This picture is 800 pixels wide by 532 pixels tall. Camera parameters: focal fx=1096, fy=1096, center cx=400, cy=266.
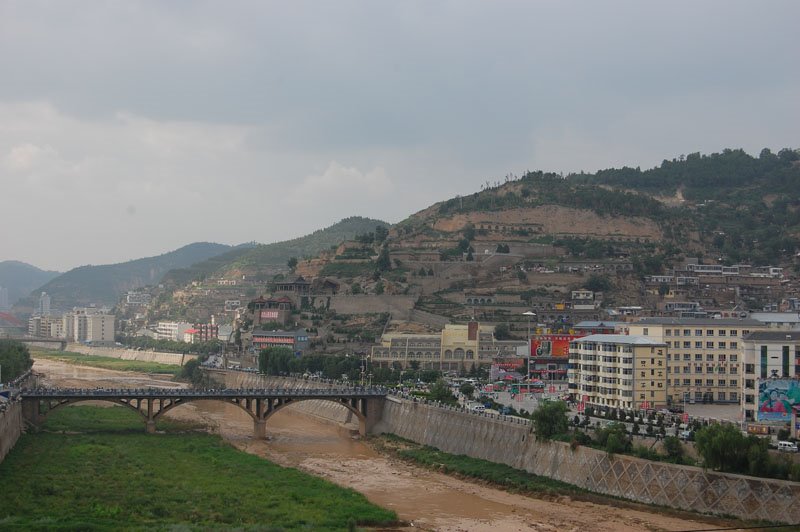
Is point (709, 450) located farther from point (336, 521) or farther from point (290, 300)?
point (290, 300)

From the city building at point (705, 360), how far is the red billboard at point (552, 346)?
915 inches

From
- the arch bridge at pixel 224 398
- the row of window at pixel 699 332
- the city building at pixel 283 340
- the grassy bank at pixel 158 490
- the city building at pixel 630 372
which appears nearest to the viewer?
the grassy bank at pixel 158 490

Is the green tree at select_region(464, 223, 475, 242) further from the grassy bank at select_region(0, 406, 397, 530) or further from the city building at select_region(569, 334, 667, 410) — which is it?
the grassy bank at select_region(0, 406, 397, 530)

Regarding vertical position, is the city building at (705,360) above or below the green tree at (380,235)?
below

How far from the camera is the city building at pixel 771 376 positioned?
5319cm

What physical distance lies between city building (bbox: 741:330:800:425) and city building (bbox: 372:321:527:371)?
1780 inches

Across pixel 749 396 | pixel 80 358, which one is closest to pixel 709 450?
pixel 749 396

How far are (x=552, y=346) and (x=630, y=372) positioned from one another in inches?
1061

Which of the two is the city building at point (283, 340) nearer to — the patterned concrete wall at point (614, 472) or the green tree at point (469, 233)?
the green tree at point (469, 233)

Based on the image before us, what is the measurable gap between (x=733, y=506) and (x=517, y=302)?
79899mm

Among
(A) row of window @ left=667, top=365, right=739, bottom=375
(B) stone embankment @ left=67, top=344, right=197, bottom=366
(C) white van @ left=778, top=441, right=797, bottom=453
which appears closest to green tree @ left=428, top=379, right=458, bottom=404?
(A) row of window @ left=667, top=365, right=739, bottom=375

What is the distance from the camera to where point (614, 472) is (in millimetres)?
48906

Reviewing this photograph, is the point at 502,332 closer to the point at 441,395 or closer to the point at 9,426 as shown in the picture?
the point at 441,395

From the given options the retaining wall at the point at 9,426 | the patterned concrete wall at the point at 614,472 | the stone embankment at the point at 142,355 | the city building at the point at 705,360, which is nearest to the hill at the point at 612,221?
the stone embankment at the point at 142,355
